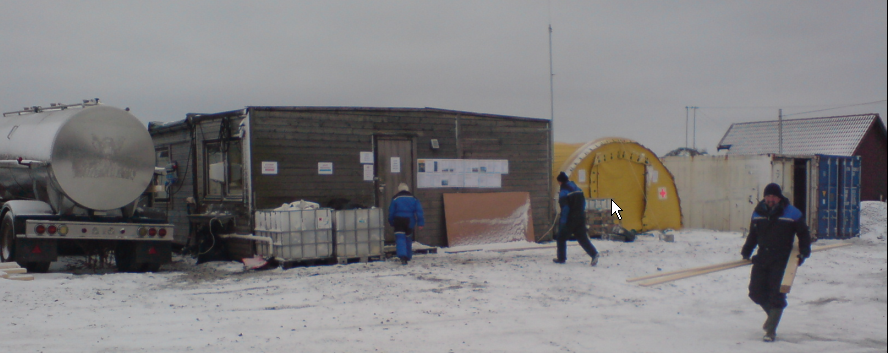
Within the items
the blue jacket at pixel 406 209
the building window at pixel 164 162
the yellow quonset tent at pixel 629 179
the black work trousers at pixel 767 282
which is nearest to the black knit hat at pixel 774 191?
the black work trousers at pixel 767 282

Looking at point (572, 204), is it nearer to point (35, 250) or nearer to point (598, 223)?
point (598, 223)

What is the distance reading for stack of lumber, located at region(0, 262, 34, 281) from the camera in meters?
9.55

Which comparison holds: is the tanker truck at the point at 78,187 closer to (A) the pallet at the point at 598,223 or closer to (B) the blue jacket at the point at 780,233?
(B) the blue jacket at the point at 780,233

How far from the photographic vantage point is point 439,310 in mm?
7980

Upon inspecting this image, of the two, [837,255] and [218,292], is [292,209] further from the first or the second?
[837,255]

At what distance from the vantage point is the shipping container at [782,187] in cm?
1712

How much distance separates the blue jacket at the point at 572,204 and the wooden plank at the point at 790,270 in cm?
480

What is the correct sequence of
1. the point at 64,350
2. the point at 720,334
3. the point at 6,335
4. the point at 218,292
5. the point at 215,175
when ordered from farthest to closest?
the point at 215,175, the point at 218,292, the point at 720,334, the point at 6,335, the point at 64,350

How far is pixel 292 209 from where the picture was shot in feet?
38.1

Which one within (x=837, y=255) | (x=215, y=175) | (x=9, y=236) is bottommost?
(x=837, y=255)

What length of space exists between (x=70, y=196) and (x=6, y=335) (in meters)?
4.62

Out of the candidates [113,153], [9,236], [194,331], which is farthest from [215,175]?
[194,331]

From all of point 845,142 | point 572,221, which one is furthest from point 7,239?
point 845,142

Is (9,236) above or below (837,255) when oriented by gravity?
above
